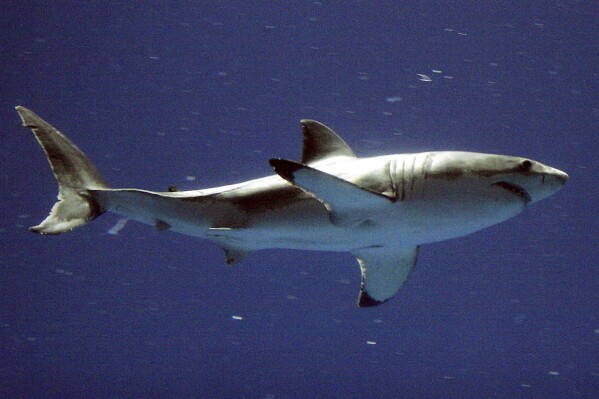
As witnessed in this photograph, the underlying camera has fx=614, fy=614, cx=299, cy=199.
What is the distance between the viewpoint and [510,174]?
3.48 m

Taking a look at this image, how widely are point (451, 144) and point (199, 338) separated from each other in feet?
34.8

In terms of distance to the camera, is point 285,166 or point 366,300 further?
point 366,300

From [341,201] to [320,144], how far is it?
1298mm

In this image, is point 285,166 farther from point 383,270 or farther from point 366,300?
point 366,300

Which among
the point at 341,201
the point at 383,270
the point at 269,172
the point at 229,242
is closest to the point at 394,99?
the point at 269,172

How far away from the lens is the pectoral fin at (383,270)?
4.80 m

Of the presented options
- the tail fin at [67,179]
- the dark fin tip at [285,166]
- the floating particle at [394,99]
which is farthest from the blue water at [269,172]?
→ the dark fin tip at [285,166]

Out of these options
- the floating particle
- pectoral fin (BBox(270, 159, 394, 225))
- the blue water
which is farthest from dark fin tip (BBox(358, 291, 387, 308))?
the floating particle

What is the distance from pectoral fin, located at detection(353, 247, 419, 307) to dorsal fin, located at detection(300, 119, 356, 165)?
0.79m

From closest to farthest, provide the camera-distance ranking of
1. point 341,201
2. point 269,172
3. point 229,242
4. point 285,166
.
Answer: point 285,166 → point 341,201 → point 229,242 → point 269,172

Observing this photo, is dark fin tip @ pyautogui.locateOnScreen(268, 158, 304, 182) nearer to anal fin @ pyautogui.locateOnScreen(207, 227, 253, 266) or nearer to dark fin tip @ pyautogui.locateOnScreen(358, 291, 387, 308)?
anal fin @ pyautogui.locateOnScreen(207, 227, 253, 266)

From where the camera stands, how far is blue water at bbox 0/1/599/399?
11734mm

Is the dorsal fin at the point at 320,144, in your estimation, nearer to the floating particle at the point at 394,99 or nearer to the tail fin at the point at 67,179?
the tail fin at the point at 67,179

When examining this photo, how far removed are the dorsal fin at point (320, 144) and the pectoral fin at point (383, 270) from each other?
79 centimetres
